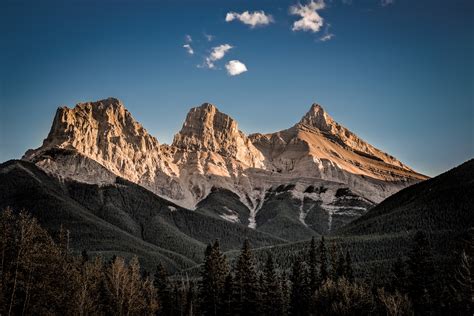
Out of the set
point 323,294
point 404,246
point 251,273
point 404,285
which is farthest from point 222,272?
point 404,246

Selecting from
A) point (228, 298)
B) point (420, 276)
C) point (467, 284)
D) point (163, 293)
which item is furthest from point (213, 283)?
point (467, 284)

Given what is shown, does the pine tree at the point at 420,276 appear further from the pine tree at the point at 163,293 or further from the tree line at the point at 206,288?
the pine tree at the point at 163,293

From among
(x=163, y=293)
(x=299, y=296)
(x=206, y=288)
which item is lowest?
(x=299, y=296)

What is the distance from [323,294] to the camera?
3246 inches

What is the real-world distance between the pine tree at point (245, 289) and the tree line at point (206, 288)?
0.14m

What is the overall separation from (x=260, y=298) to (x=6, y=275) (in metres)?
44.5

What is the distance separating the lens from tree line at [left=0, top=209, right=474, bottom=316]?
138ft

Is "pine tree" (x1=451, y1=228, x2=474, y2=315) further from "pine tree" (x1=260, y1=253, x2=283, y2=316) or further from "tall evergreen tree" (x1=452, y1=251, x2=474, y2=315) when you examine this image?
"pine tree" (x1=260, y1=253, x2=283, y2=316)

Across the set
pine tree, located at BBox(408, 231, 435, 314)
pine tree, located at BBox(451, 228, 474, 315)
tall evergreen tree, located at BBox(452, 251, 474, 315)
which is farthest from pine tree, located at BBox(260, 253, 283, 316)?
tall evergreen tree, located at BBox(452, 251, 474, 315)

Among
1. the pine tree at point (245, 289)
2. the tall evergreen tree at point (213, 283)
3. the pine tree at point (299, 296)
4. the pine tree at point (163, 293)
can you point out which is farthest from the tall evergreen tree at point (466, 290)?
the pine tree at point (163, 293)

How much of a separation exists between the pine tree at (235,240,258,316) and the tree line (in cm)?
14

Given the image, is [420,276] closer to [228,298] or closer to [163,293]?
[228,298]

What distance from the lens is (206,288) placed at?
7944cm

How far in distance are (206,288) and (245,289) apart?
6077 mm
